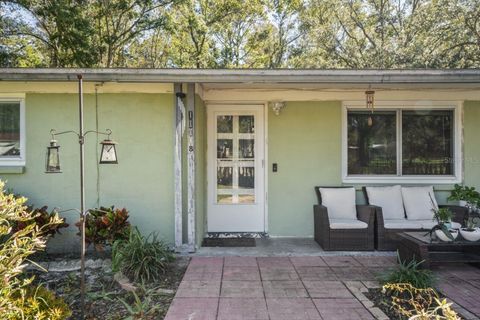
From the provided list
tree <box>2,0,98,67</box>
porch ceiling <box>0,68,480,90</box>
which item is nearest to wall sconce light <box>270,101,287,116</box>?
porch ceiling <box>0,68,480,90</box>

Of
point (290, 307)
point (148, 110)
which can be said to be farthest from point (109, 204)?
point (290, 307)

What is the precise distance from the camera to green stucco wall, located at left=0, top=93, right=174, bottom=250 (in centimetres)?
498

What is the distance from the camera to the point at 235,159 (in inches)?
233

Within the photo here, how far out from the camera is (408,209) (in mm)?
5383

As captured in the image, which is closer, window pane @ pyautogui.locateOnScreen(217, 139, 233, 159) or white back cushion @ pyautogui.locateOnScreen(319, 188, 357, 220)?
white back cushion @ pyautogui.locateOnScreen(319, 188, 357, 220)

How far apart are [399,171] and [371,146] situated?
0.58 metres

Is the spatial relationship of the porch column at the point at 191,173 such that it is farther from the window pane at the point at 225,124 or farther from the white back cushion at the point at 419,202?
the white back cushion at the point at 419,202

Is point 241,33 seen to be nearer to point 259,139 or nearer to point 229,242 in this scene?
point 259,139

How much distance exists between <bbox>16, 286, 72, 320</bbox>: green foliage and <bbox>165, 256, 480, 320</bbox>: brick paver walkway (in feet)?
2.75

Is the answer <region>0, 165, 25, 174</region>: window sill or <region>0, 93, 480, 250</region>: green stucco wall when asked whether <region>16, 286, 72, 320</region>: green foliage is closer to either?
<region>0, 93, 480, 250</region>: green stucco wall

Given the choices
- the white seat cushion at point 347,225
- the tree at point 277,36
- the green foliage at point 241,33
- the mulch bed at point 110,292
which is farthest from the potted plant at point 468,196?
the tree at point 277,36

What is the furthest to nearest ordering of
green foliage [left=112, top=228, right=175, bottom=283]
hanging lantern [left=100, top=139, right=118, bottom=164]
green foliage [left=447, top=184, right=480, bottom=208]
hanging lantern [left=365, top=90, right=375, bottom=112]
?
hanging lantern [left=365, top=90, right=375, bottom=112] → green foliage [left=447, top=184, right=480, bottom=208] → green foliage [left=112, top=228, right=175, bottom=283] → hanging lantern [left=100, top=139, right=118, bottom=164]

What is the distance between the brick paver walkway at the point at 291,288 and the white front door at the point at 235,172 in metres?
1.26

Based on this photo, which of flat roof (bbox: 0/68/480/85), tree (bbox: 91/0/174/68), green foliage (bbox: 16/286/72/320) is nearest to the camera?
green foliage (bbox: 16/286/72/320)
